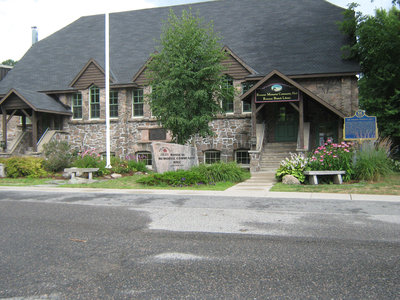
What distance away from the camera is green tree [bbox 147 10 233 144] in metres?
15.9

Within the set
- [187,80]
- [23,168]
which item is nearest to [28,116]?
[23,168]

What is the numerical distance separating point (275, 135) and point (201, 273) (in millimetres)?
17274

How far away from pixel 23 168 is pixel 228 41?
14.6m

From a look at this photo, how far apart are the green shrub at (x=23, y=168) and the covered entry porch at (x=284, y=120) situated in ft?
34.1

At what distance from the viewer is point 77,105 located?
78.1 feet

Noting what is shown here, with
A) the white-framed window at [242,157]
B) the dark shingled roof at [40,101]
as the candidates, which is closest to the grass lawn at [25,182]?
the dark shingled roof at [40,101]

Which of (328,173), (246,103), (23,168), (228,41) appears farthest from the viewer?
(228,41)

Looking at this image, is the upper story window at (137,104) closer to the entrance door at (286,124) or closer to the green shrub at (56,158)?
the green shrub at (56,158)

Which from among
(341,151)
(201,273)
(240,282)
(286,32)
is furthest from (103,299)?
(286,32)

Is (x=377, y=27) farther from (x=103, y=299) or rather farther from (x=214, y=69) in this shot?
(x=103, y=299)

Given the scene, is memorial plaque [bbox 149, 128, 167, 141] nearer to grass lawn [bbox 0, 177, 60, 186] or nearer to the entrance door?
the entrance door

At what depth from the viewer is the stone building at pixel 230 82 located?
18938 mm

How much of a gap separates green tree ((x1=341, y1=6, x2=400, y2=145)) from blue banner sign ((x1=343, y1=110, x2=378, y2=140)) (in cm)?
554

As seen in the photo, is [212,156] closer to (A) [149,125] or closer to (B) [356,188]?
(A) [149,125]
